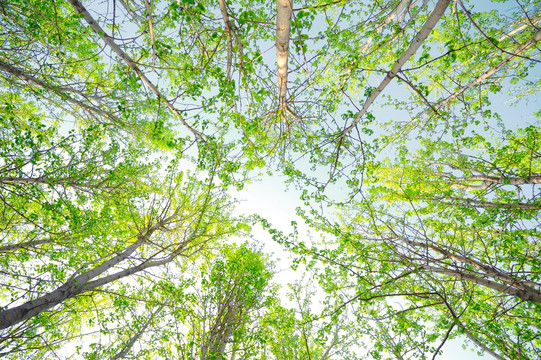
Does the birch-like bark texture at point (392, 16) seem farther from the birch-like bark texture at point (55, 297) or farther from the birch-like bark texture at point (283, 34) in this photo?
the birch-like bark texture at point (55, 297)

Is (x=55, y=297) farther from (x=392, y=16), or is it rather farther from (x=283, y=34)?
(x=392, y=16)

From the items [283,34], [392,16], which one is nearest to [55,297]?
[283,34]

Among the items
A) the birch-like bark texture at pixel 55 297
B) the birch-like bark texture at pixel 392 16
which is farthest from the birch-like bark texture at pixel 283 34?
the birch-like bark texture at pixel 55 297

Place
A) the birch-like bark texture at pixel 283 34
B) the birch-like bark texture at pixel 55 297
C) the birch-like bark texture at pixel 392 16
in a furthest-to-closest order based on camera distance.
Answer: the birch-like bark texture at pixel 392 16 → the birch-like bark texture at pixel 55 297 → the birch-like bark texture at pixel 283 34

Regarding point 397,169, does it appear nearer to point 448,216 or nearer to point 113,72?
point 448,216

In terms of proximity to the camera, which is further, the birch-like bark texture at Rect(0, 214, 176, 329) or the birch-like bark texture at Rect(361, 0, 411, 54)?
the birch-like bark texture at Rect(361, 0, 411, 54)

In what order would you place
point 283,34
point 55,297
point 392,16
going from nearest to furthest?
point 283,34 < point 55,297 < point 392,16

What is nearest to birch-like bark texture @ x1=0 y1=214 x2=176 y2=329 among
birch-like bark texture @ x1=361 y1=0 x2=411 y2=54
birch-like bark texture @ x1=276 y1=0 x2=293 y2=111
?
birch-like bark texture @ x1=276 y1=0 x2=293 y2=111

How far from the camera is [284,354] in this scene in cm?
627

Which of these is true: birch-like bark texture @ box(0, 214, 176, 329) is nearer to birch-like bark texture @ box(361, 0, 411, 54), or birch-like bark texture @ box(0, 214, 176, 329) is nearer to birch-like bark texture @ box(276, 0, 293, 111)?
birch-like bark texture @ box(276, 0, 293, 111)

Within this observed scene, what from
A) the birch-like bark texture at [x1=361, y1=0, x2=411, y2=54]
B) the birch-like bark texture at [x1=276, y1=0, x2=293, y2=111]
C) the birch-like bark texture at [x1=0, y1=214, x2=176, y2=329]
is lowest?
the birch-like bark texture at [x1=0, y1=214, x2=176, y2=329]

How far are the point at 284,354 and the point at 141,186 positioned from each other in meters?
6.09

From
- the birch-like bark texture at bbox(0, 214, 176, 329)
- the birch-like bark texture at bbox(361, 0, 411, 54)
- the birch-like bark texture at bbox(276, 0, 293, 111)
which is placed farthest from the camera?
the birch-like bark texture at bbox(361, 0, 411, 54)

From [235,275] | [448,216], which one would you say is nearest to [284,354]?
[235,275]
